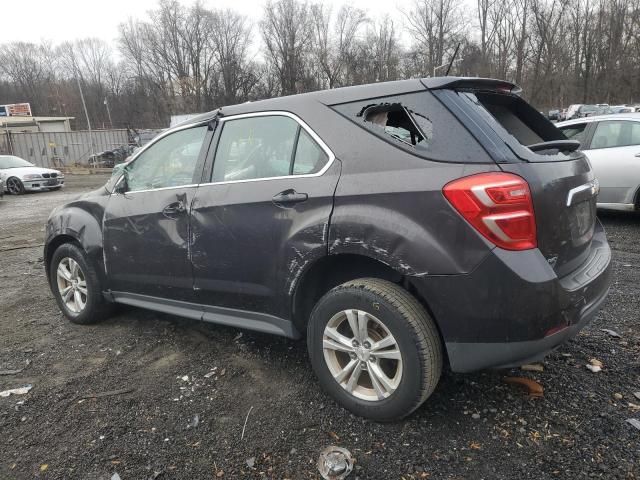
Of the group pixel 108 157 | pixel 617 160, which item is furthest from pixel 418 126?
pixel 108 157

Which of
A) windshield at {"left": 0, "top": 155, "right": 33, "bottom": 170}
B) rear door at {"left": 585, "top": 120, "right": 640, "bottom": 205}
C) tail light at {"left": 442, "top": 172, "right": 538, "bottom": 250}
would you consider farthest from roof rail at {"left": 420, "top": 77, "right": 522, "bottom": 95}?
windshield at {"left": 0, "top": 155, "right": 33, "bottom": 170}

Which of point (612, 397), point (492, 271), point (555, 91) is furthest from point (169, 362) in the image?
point (555, 91)

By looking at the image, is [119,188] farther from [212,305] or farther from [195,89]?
[195,89]

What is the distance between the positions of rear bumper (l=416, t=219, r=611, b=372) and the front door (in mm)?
1770

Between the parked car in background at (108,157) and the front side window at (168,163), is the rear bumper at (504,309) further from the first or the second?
the parked car in background at (108,157)

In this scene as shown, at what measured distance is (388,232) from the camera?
2279 mm

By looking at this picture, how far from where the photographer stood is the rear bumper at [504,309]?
6.82 feet

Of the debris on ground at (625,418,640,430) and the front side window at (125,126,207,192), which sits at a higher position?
the front side window at (125,126,207,192)

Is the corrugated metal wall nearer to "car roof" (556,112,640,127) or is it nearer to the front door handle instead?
"car roof" (556,112,640,127)

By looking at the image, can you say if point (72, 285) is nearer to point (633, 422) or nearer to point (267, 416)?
point (267, 416)

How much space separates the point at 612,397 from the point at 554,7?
196 feet

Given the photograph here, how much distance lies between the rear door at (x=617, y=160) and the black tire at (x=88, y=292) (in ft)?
21.7

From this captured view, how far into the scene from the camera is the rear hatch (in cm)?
218

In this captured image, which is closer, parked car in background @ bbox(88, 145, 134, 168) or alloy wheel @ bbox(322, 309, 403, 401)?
alloy wheel @ bbox(322, 309, 403, 401)
